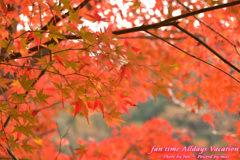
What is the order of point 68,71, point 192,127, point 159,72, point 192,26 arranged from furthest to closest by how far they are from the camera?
1. point 192,127
2. point 192,26
3. point 68,71
4. point 159,72

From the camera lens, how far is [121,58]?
109 centimetres

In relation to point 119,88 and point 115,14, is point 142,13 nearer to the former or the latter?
point 115,14

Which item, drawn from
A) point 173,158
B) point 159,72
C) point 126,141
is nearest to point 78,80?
point 159,72

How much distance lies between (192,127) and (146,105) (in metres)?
3.04

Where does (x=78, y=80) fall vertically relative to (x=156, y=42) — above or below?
below

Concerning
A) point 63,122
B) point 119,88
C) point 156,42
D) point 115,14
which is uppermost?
point 156,42

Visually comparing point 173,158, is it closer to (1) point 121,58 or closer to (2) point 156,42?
(1) point 121,58

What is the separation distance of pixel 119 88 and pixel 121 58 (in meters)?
0.24

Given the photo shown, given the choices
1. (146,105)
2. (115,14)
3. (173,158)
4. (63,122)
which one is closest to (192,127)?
(146,105)

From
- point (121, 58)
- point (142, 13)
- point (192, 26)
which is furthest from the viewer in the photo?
point (142, 13)

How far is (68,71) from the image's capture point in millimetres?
1426

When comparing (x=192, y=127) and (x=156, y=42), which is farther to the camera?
(x=192, y=127)

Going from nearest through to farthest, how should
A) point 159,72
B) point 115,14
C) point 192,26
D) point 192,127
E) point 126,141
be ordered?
1. point 159,72
2. point 192,26
3. point 115,14
4. point 126,141
5. point 192,127

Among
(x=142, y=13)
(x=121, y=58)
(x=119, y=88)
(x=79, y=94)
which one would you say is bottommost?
(x=79, y=94)
